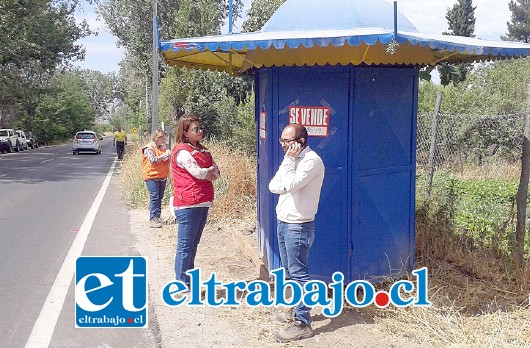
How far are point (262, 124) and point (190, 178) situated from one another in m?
1.11

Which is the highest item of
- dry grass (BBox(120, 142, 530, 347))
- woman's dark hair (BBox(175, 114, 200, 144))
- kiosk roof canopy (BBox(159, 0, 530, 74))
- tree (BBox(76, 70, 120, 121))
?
tree (BBox(76, 70, 120, 121))

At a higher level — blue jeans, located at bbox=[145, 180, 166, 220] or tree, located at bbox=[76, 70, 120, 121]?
tree, located at bbox=[76, 70, 120, 121]

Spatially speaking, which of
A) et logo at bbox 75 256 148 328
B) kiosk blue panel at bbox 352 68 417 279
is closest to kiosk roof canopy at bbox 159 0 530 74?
kiosk blue panel at bbox 352 68 417 279

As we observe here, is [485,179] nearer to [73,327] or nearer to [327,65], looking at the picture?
[327,65]

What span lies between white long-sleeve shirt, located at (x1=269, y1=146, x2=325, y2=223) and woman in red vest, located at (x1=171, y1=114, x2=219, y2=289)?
1.06 meters

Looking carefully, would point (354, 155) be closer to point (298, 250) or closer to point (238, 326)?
point (298, 250)

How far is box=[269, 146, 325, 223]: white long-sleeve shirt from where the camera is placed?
4.64 m

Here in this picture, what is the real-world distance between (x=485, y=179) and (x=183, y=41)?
38.0ft

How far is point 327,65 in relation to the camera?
5.52 m

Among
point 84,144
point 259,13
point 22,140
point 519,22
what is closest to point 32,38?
point 84,144

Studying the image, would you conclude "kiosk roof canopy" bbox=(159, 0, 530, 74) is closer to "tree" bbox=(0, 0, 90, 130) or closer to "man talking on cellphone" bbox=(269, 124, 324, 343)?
"man talking on cellphone" bbox=(269, 124, 324, 343)

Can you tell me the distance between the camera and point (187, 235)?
570cm

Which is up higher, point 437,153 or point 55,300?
point 437,153

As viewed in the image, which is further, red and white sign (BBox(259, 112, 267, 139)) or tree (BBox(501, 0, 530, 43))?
tree (BBox(501, 0, 530, 43))
